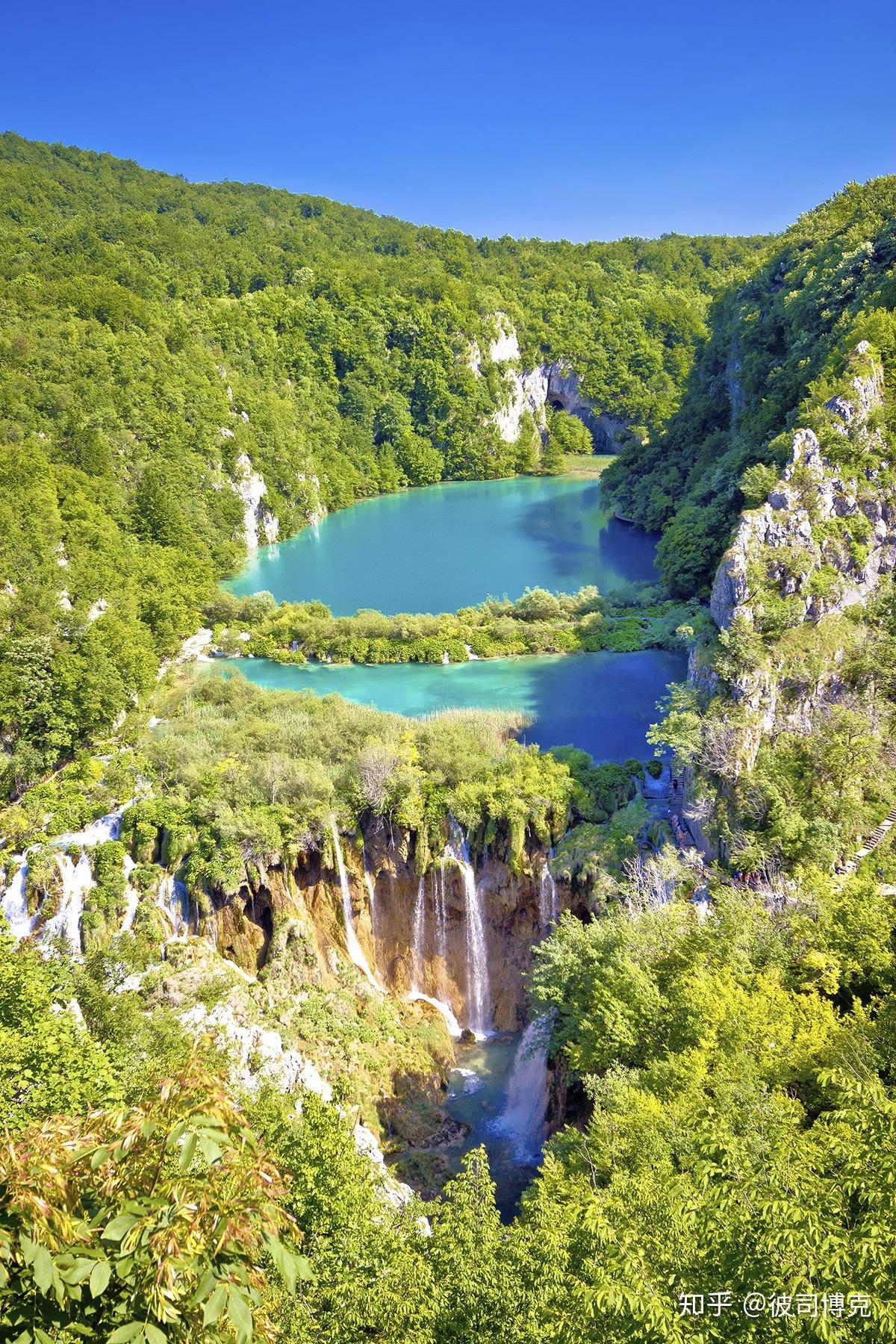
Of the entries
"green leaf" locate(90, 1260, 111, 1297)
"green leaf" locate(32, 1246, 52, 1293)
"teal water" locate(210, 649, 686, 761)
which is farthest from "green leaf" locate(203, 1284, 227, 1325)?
"teal water" locate(210, 649, 686, 761)

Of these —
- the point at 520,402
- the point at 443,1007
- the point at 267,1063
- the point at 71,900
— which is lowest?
the point at 443,1007

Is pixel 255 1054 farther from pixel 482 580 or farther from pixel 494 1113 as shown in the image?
pixel 482 580

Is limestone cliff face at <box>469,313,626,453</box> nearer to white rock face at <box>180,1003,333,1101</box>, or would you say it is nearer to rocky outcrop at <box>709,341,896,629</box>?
rocky outcrop at <box>709,341,896,629</box>

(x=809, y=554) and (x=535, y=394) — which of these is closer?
(x=809, y=554)
